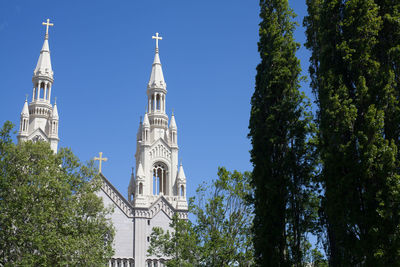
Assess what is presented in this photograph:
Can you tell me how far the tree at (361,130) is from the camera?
1578cm

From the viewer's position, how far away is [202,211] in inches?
1296

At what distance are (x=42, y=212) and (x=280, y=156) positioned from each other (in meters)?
15.9

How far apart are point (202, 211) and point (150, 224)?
22.7 meters

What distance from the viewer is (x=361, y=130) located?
1692 cm

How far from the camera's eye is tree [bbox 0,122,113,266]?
29703mm

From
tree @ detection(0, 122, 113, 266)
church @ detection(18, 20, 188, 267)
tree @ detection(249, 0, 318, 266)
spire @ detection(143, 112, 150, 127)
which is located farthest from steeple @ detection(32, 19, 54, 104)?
tree @ detection(249, 0, 318, 266)

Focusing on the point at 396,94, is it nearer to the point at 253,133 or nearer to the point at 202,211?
the point at 253,133

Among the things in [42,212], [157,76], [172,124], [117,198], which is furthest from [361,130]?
[157,76]

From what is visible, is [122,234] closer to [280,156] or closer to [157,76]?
[157,76]

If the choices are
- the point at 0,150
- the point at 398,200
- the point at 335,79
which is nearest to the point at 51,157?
the point at 0,150

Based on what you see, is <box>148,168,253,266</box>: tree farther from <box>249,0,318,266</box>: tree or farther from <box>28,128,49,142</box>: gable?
<box>28,128,49,142</box>: gable

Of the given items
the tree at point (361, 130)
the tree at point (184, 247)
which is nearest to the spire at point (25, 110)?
the tree at point (184, 247)

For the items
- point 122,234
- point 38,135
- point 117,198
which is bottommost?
point 122,234

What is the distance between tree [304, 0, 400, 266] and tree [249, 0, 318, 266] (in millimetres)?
1921
